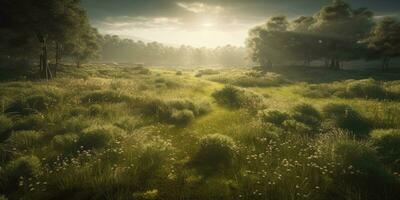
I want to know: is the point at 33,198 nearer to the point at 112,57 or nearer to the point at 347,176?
the point at 347,176

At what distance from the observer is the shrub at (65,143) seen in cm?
782

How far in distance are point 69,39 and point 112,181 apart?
2551 centimetres

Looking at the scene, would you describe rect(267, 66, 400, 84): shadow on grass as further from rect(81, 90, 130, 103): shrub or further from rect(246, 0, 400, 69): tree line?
rect(81, 90, 130, 103): shrub

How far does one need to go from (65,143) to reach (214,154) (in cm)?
444

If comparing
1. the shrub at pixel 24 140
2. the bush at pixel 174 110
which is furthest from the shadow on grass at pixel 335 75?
the shrub at pixel 24 140

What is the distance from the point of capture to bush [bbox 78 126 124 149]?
8.03 meters

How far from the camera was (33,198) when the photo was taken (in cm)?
555

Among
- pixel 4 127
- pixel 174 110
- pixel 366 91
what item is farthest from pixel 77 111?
pixel 366 91

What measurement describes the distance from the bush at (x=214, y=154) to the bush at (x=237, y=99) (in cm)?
653

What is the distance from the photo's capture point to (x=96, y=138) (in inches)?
324

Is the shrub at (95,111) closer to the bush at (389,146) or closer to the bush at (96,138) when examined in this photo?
the bush at (96,138)

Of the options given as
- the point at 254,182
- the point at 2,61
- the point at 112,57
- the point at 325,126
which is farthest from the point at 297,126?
the point at 112,57

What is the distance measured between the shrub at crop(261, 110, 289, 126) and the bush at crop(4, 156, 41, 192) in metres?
8.10

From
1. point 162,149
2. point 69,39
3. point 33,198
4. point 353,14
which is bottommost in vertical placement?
point 33,198
